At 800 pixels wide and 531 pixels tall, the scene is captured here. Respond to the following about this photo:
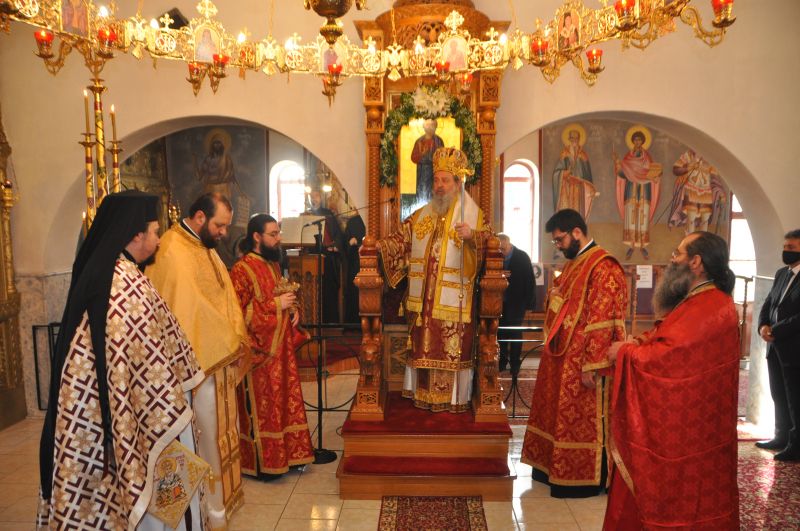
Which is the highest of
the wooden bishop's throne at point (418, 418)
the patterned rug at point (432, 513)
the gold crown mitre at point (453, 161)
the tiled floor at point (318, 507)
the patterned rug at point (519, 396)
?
the gold crown mitre at point (453, 161)

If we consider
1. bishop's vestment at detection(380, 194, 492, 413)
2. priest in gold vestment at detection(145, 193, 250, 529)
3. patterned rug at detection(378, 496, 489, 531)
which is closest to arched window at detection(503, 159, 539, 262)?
bishop's vestment at detection(380, 194, 492, 413)

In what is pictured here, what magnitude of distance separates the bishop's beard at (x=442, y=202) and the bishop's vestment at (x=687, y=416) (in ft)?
6.31

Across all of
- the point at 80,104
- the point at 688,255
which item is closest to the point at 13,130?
the point at 80,104

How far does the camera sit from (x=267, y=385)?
4.47 meters

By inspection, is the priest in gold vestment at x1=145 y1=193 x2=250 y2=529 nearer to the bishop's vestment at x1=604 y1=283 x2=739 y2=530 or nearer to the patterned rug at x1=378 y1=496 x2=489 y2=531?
the patterned rug at x1=378 y1=496 x2=489 y2=531

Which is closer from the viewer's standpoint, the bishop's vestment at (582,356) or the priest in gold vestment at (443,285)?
the bishop's vestment at (582,356)

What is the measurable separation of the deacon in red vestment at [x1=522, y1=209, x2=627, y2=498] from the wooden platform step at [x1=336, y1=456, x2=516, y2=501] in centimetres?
41

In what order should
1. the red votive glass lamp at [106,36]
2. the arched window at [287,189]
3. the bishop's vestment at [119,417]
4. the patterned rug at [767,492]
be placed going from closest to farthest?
the bishop's vestment at [119,417]
the red votive glass lamp at [106,36]
the patterned rug at [767,492]
the arched window at [287,189]

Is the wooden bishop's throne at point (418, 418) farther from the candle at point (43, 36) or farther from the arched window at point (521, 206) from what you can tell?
the arched window at point (521, 206)

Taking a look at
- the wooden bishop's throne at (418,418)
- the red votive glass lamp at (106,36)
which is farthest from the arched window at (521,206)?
the red votive glass lamp at (106,36)

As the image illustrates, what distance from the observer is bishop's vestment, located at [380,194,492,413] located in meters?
Answer: 4.68

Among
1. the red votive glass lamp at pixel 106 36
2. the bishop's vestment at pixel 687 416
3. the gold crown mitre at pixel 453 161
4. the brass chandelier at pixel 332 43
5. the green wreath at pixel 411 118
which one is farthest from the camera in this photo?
the green wreath at pixel 411 118

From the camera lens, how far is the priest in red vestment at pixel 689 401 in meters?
3.08

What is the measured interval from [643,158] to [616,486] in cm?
1069
